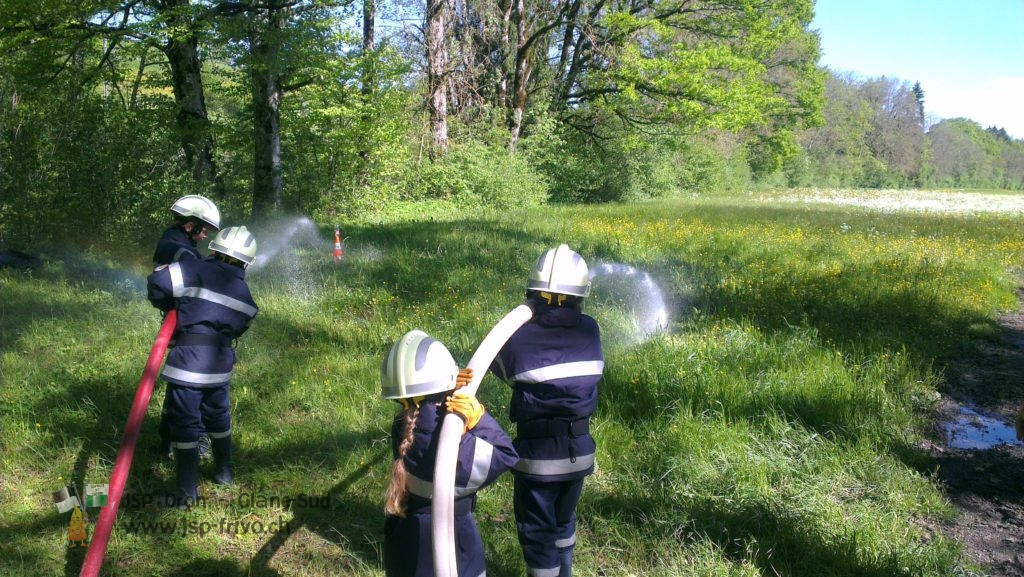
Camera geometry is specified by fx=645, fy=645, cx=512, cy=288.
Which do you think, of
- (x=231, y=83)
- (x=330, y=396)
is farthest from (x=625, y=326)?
(x=231, y=83)

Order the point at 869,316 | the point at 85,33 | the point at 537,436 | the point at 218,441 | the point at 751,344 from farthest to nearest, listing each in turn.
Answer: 1. the point at 85,33
2. the point at 869,316
3. the point at 751,344
4. the point at 218,441
5. the point at 537,436

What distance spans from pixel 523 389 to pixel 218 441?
248 cm

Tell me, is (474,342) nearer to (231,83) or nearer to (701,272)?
(701,272)

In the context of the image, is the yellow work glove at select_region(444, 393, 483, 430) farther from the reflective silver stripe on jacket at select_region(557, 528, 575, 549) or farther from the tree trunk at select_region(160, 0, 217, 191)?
the tree trunk at select_region(160, 0, 217, 191)

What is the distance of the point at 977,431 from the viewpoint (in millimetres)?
5395

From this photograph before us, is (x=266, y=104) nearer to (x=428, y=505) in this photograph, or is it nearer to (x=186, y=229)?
(x=186, y=229)

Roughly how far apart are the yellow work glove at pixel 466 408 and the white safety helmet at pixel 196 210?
3.58 metres

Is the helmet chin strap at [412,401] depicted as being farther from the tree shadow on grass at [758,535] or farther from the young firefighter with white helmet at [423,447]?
the tree shadow on grass at [758,535]

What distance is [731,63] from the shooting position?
23.0 meters

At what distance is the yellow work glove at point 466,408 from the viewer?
227cm

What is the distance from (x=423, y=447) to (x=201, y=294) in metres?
2.36

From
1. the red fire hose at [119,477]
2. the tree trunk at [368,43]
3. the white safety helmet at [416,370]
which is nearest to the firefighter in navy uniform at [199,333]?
the red fire hose at [119,477]

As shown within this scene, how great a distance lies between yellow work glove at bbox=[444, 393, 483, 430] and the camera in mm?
2270

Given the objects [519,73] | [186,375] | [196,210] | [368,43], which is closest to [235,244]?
[186,375]
